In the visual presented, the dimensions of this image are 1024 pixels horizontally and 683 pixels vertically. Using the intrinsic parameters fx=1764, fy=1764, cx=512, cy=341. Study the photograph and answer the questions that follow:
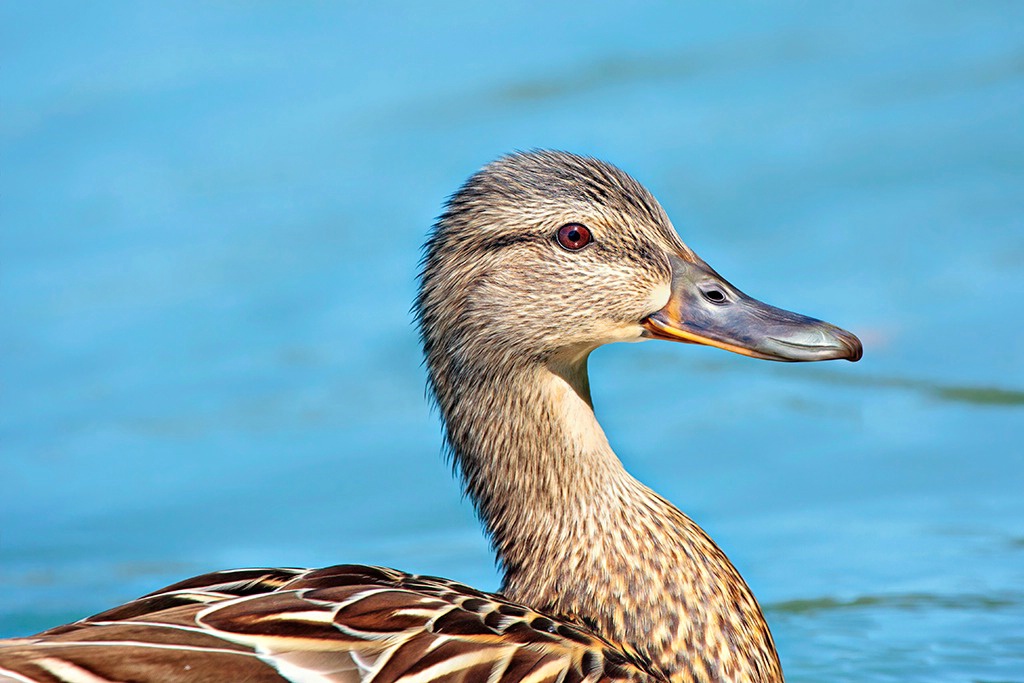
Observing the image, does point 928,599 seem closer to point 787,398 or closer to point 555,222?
point 787,398

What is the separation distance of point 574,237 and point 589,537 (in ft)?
2.50

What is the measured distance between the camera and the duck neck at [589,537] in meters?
4.39

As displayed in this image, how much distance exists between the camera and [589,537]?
14.7ft

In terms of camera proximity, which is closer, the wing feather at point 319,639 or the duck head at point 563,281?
the wing feather at point 319,639

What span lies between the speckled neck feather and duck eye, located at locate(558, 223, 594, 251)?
8cm

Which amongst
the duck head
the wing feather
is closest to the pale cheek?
the duck head

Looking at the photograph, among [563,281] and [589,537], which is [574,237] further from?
[589,537]

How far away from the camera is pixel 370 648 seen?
383 centimetres

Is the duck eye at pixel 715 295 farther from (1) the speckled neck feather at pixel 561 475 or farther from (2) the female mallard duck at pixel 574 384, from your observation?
(1) the speckled neck feather at pixel 561 475

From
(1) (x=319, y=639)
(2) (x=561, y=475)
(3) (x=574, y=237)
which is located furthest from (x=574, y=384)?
(1) (x=319, y=639)

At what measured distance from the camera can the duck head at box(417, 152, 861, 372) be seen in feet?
14.5

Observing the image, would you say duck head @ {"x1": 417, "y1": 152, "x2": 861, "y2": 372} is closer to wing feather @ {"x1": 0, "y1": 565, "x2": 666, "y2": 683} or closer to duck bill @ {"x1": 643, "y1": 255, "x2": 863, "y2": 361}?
duck bill @ {"x1": 643, "y1": 255, "x2": 863, "y2": 361}

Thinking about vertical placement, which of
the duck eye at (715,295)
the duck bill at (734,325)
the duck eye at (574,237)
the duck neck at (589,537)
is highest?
the duck eye at (574,237)

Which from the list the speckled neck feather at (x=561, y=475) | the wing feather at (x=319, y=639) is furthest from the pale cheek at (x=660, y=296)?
the wing feather at (x=319, y=639)
